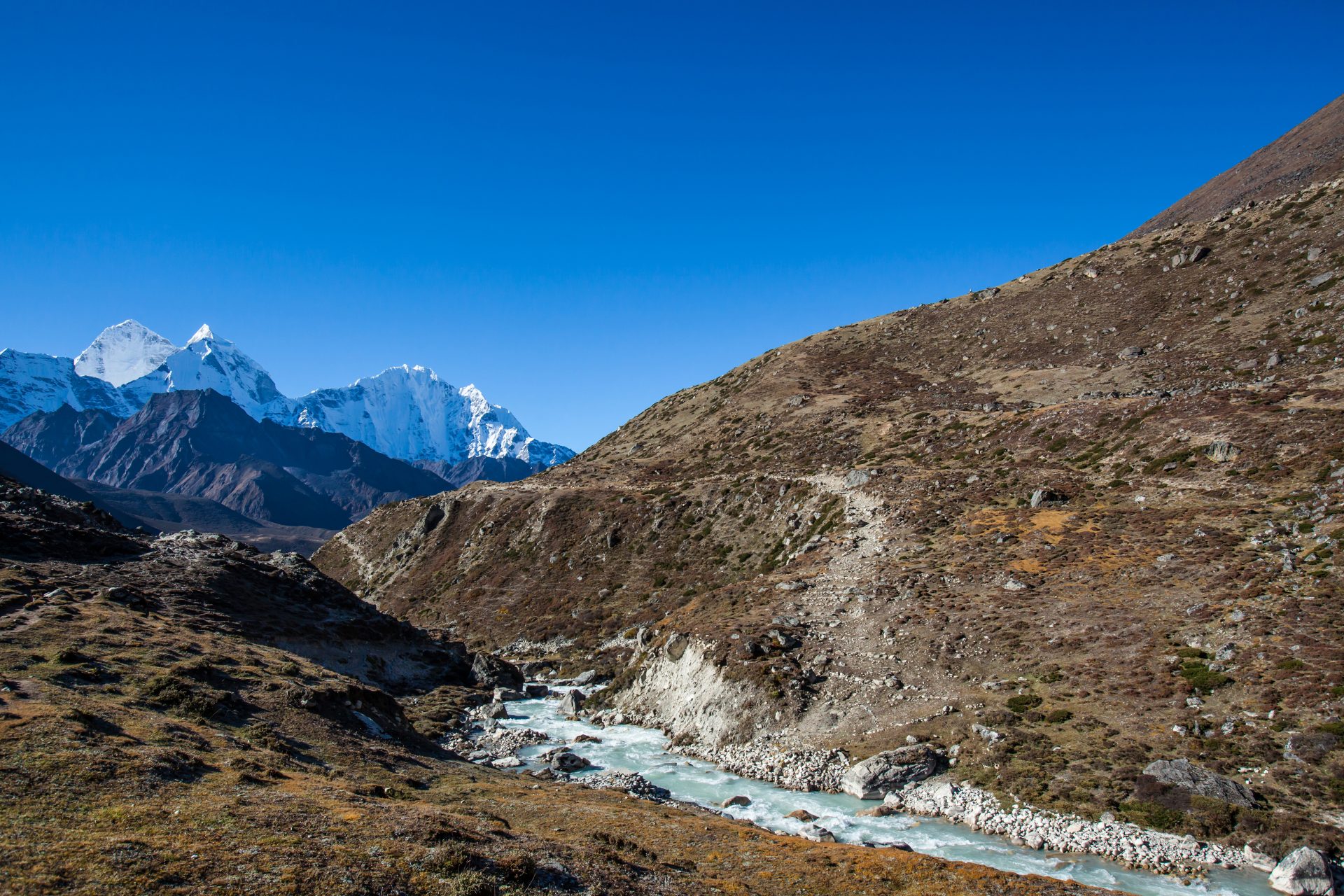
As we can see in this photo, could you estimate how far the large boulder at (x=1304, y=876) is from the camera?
2691cm

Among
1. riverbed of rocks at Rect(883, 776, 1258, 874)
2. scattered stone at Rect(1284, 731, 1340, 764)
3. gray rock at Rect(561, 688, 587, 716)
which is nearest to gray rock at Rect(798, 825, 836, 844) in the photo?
riverbed of rocks at Rect(883, 776, 1258, 874)

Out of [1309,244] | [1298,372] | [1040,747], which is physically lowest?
[1040,747]

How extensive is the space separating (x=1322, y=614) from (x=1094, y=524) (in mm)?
19242

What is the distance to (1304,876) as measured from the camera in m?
27.2

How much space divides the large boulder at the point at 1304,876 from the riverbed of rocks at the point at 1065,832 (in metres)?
0.99

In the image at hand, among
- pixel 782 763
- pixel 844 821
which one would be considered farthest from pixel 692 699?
pixel 844 821

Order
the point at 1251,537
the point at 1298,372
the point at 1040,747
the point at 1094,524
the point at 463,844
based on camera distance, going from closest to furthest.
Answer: the point at 463,844, the point at 1040,747, the point at 1251,537, the point at 1094,524, the point at 1298,372

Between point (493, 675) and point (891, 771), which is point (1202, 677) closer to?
point (891, 771)

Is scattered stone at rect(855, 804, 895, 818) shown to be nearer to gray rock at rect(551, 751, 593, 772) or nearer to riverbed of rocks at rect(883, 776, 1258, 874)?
riverbed of rocks at rect(883, 776, 1258, 874)

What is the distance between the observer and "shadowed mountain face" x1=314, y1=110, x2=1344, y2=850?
128 feet

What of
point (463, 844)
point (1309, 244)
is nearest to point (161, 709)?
point (463, 844)

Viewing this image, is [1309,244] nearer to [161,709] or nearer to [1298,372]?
[1298,372]

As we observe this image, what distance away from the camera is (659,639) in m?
64.9

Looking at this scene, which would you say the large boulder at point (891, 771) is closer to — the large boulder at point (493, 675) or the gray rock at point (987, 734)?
the gray rock at point (987, 734)
